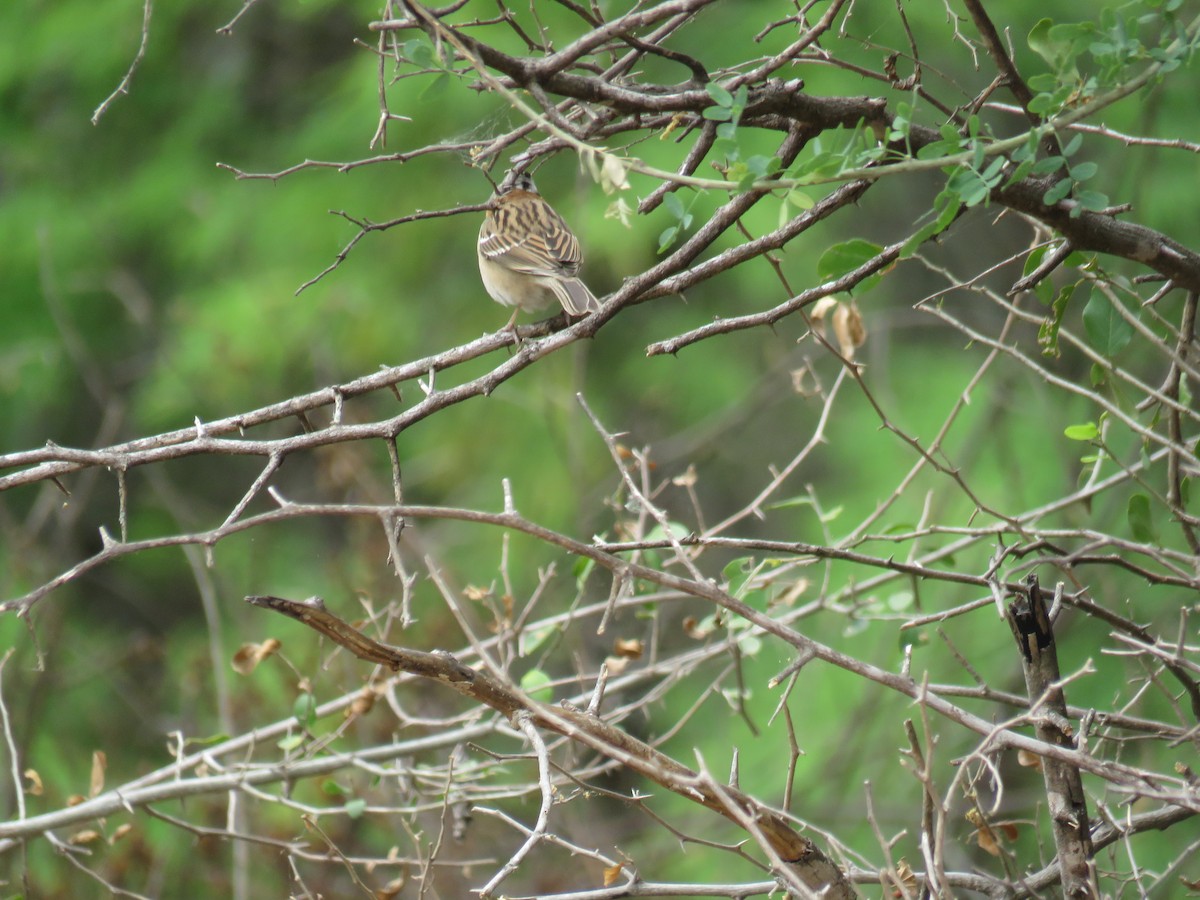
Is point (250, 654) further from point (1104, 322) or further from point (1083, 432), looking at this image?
point (1104, 322)

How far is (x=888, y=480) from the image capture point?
7.07 m

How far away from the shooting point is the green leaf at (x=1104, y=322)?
223cm

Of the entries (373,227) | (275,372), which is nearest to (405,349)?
(275,372)

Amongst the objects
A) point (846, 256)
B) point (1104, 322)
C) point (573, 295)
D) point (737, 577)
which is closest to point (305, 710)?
point (737, 577)

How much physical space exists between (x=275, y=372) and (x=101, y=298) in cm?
249

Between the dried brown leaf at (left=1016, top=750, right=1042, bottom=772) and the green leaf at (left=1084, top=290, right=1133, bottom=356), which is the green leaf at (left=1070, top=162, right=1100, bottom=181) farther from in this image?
the dried brown leaf at (left=1016, top=750, right=1042, bottom=772)

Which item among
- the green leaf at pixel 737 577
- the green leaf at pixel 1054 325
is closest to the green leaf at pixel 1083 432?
the green leaf at pixel 1054 325

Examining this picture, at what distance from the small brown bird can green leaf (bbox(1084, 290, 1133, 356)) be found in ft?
6.62

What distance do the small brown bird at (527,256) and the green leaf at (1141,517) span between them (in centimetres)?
209

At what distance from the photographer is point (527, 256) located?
14.3 ft

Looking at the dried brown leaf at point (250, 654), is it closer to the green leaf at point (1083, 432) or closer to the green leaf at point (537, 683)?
the green leaf at point (537, 683)

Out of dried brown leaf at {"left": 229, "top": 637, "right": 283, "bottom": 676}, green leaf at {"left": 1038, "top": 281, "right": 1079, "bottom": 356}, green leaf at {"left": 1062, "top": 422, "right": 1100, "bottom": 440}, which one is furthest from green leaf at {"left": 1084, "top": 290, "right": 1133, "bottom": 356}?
dried brown leaf at {"left": 229, "top": 637, "right": 283, "bottom": 676}

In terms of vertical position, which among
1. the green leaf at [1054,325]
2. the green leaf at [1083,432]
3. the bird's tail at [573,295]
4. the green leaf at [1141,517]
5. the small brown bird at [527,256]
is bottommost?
the small brown bird at [527,256]

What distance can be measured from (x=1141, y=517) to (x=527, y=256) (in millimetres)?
2508
